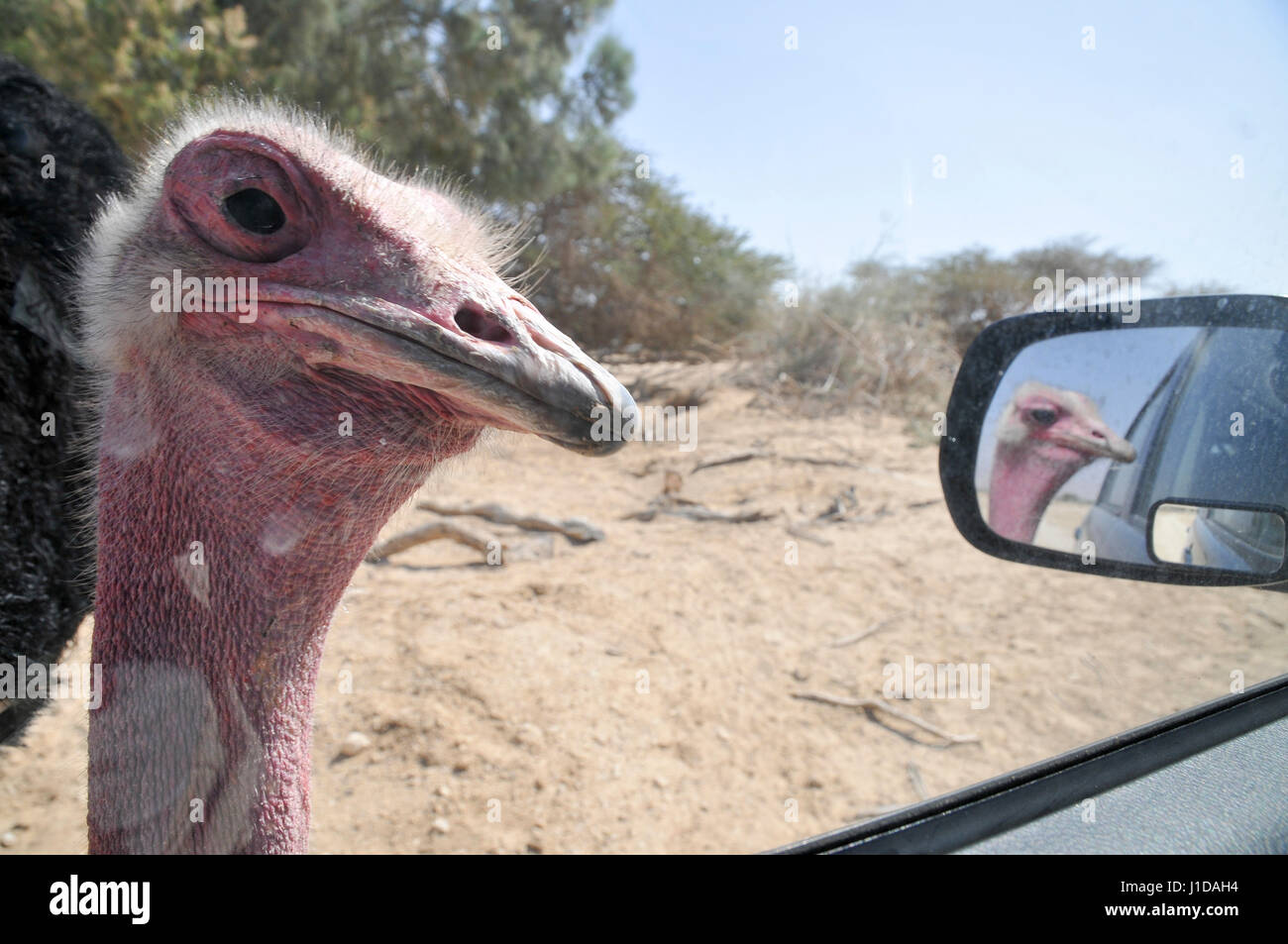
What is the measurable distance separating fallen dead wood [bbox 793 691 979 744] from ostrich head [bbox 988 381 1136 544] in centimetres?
169

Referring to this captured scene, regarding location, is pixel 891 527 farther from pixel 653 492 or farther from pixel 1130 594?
pixel 653 492

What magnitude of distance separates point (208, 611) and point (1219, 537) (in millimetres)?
2145

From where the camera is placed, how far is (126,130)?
7.15 m

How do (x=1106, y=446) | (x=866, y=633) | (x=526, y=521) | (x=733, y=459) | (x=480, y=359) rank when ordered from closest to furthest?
1. (x=480, y=359)
2. (x=1106, y=446)
3. (x=866, y=633)
4. (x=526, y=521)
5. (x=733, y=459)

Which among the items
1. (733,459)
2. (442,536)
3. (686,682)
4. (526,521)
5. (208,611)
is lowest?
(686,682)

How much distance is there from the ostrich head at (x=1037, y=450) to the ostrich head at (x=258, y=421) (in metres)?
1.58

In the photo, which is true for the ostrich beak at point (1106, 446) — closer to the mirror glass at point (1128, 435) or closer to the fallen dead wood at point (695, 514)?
the mirror glass at point (1128, 435)

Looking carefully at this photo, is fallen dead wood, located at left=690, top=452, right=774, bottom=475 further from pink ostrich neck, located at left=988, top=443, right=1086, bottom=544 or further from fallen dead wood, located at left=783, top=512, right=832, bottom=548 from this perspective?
pink ostrich neck, located at left=988, top=443, right=1086, bottom=544

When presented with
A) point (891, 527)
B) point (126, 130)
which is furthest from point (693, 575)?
point (126, 130)

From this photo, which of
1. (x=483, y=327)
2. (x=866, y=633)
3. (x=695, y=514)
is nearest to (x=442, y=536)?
(x=695, y=514)

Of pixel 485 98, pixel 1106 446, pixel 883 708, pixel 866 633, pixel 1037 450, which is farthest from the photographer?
pixel 485 98

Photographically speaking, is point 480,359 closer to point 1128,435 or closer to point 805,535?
point 1128,435

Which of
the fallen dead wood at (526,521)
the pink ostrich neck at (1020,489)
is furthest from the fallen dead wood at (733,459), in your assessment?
the pink ostrich neck at (1020,489)

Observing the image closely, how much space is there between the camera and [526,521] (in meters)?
6.36
